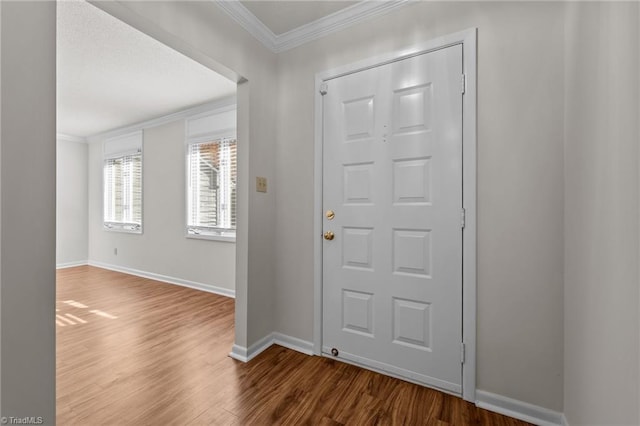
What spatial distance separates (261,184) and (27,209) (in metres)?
1.43

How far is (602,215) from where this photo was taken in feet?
3.43

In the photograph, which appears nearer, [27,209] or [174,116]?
[27,209]

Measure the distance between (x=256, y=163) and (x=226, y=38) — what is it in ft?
2.86

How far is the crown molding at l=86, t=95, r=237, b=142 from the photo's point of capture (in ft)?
12.1

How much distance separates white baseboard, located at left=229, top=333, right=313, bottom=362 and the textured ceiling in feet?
8.09

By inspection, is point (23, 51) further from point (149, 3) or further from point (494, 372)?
point (494, 372)

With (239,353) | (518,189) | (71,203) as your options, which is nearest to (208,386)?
(239,353)

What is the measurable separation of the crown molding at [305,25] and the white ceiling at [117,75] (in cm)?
91

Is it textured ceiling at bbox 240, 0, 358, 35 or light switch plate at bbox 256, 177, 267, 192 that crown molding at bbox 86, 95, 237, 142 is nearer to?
textured ceiling at bbox 240, 0, 358, 35

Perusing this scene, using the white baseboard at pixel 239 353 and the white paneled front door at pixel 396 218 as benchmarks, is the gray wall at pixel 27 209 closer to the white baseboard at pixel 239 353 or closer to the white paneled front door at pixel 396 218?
the white baseboard at pixel 239 353

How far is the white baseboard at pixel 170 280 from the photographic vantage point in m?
3.77

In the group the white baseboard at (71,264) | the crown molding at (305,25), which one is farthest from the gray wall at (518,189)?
the white baseboard at (71,264)

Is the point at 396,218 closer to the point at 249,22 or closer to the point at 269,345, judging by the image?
the point at 269,345

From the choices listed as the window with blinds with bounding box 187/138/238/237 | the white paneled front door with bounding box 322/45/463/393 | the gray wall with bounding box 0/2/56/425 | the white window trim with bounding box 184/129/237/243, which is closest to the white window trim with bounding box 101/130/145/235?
the white window trim with bounding box 184/129/237/243
